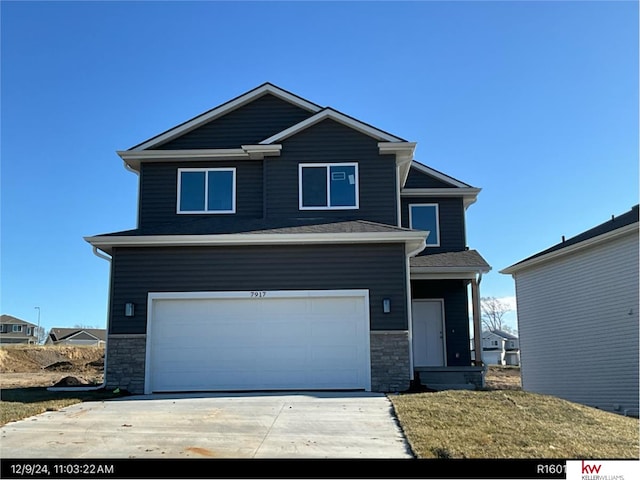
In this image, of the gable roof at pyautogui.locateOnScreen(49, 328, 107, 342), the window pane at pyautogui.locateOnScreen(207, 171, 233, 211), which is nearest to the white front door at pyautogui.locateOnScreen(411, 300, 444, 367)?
the window pane at pyautogui.locateOnScreen(207, 171, 233, 211)

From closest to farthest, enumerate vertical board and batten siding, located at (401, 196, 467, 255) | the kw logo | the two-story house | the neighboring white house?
the kw logo
the two-story house
the neighboring white house
vertical board and batten siding, located at (401, 196, 467, 255)

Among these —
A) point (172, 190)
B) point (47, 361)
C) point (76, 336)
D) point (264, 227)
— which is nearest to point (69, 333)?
point (76, 336)

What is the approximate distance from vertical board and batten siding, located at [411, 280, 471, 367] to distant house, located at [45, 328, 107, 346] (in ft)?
204

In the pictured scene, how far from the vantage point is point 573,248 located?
1627 centimetres

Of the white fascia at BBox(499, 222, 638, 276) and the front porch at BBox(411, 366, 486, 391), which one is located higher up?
the white fascia at BBox(499, 222, 638, 276)

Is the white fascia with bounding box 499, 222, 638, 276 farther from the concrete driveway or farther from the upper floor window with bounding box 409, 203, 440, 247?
the concrete driveway

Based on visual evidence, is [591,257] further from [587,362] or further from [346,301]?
[346,301]

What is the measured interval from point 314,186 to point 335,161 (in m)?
0.82

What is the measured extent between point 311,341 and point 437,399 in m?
3.38

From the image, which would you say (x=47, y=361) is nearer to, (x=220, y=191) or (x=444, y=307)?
(x=220, y=191)

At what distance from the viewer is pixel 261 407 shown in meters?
10.2

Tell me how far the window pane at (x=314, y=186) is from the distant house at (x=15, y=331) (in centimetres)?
6694

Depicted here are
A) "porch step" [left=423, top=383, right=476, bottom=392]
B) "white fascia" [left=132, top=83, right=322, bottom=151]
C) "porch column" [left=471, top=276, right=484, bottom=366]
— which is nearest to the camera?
"porch step" [left=423, top=383, right=476, bottom=392]

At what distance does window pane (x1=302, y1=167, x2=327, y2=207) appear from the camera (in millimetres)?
14586
